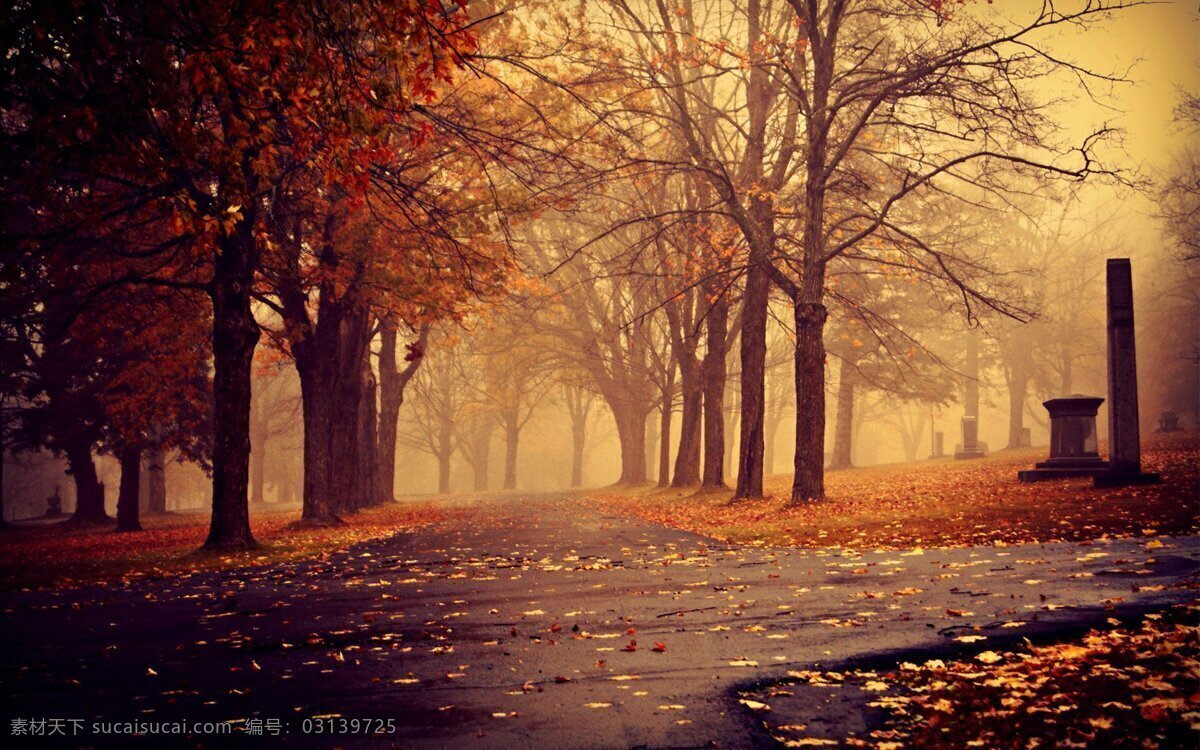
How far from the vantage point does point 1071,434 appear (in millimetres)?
18469

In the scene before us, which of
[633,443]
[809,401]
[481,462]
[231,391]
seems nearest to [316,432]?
[231,391]

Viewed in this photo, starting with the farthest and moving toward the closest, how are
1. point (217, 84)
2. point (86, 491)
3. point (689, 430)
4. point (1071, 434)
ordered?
point (86, 491) < point (689, 430) < point (1071, 434) < point (217, 84)

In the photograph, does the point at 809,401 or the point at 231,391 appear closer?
the point at 231,391

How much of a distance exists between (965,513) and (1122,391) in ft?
13.0

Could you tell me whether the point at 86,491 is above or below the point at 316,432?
below

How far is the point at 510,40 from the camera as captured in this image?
Answer: 70.9 feet

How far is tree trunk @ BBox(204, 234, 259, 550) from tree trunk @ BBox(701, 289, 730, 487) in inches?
554

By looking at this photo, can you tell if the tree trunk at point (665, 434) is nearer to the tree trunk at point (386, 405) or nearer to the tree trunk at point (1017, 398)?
the tree trunk at point (386, 405)

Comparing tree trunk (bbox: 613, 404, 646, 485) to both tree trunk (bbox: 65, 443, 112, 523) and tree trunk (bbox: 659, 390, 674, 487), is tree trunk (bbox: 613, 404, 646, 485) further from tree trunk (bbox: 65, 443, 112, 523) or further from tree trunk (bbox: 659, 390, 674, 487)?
tree trunk (bbox: 65, 443, 112, 523)

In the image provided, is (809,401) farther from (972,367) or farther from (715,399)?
(972,367)

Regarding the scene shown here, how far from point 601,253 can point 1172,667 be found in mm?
32046

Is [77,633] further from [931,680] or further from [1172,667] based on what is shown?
[1172,667]

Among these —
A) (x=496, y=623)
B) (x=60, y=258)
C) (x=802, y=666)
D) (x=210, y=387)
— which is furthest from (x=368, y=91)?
(x=210, y=387)

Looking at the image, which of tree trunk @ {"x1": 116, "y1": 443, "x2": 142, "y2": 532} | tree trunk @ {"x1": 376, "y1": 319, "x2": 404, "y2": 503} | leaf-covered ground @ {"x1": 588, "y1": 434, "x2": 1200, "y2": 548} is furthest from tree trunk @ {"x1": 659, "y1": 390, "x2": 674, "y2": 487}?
tree trunk @ {"x1": 116, "y1": 443, "x2": 142, "y2": 532}
